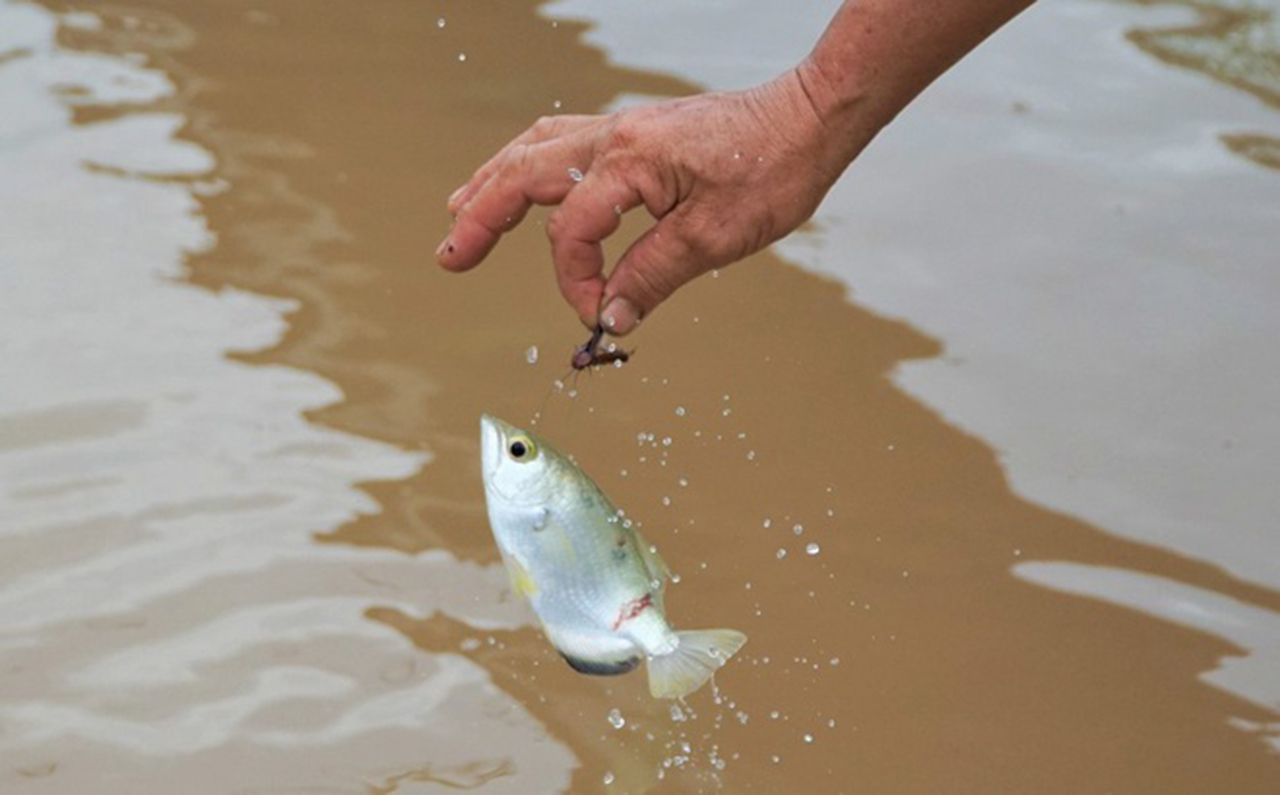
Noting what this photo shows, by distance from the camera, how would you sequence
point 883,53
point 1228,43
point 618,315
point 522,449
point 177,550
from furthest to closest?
1. point 1228,43
2. point 177,550
3. point 618,315
4. point 883,53
5. point 522,449

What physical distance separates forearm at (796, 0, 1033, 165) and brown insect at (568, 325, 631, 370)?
418mm

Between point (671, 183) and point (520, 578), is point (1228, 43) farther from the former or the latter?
point (520, 578)

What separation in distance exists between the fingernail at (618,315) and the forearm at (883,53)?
0.36m

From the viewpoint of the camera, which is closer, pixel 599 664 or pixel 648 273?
pixel 599 664

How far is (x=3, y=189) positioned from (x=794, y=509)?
2037mm

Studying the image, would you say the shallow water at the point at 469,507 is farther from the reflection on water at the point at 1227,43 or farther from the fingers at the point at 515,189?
the fingers at the point at 515,189

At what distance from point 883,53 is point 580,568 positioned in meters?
0.78

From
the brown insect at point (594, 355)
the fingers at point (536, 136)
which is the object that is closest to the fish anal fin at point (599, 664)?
the brown insect at point (594, 355)

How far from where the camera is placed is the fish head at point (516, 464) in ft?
8.02

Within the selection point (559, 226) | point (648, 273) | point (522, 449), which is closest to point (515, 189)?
point (559, 226)

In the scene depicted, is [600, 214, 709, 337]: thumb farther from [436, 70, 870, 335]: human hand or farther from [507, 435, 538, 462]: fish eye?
[507, 435, 538, 462]: fish eye

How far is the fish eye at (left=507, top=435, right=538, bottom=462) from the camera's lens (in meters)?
2.44


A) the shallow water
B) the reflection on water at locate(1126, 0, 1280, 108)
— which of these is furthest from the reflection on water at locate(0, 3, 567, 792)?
the reflection on water at locate(1126, 0, 1280, 108)

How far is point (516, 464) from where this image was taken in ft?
8.03
